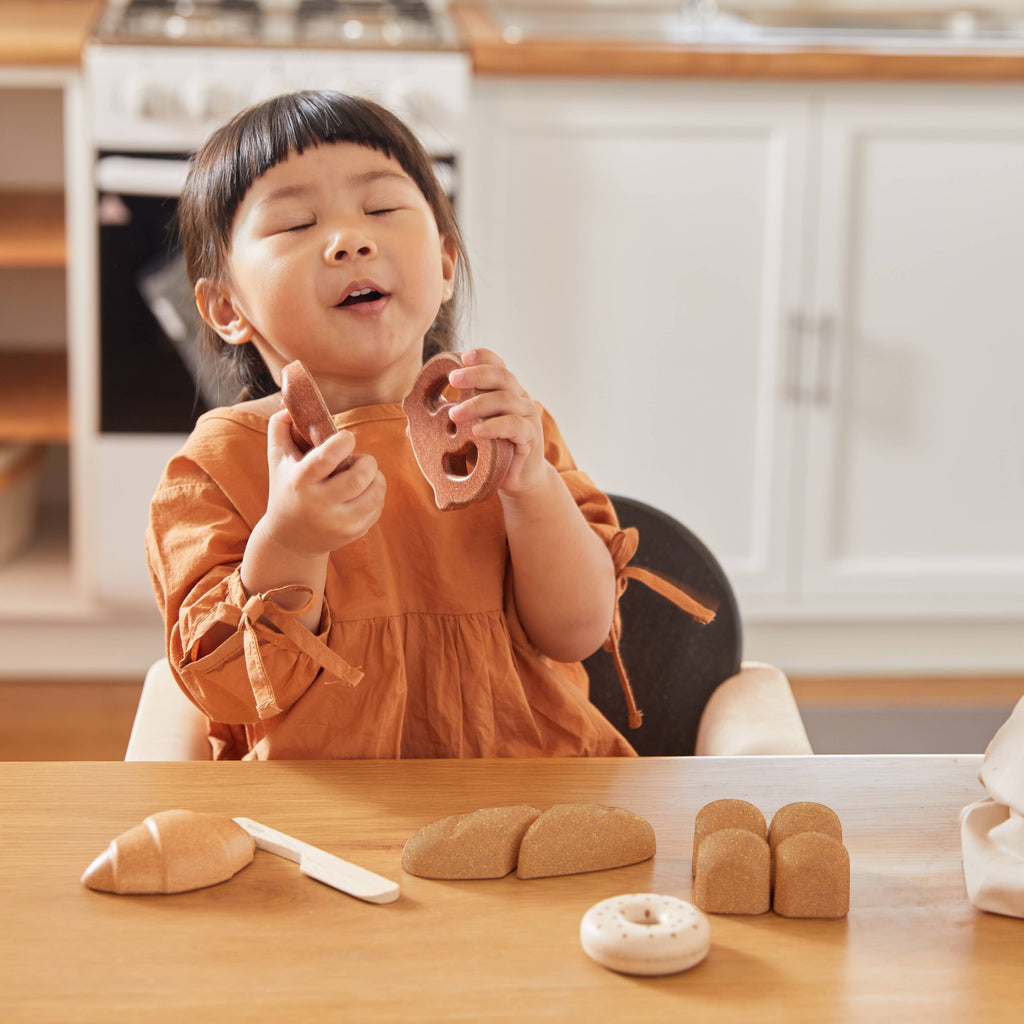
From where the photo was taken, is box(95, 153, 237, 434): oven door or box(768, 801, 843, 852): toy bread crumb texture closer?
box(768, 801, 843, 852): toy bread crumb texture

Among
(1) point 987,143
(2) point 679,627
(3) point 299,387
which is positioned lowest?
(2) point 679,627

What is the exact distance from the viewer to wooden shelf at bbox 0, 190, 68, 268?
2.24 meters

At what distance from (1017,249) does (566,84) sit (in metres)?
0.84

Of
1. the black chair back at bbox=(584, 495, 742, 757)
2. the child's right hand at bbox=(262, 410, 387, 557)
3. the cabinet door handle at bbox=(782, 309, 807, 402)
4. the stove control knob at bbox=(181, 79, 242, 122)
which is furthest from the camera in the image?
the cabinet door handle at bbox=(782, 309, 807, 402)

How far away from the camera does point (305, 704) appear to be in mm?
864

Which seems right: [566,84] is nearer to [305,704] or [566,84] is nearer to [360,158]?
[360,158]

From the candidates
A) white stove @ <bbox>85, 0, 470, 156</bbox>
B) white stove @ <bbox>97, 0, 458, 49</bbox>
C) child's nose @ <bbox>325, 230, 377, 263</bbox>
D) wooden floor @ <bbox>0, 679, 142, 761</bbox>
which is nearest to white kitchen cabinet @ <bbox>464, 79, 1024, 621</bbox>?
white stove @ <bbox>85, 0, 470, 156</bbox>

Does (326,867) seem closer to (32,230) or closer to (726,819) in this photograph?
(726,819)

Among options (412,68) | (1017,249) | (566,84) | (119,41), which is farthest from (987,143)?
(119,41)

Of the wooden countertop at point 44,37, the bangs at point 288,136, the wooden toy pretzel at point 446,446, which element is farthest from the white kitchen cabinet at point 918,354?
the wooden toy pretzel at point 446,446

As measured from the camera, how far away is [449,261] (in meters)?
1.07

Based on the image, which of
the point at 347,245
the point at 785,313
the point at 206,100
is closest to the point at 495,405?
the point at 347,245

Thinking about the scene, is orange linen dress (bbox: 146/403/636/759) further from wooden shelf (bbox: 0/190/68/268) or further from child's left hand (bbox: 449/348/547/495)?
wooden shelf (bbox: 0/190/68/268)

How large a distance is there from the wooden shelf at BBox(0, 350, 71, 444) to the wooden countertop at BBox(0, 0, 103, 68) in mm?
579
